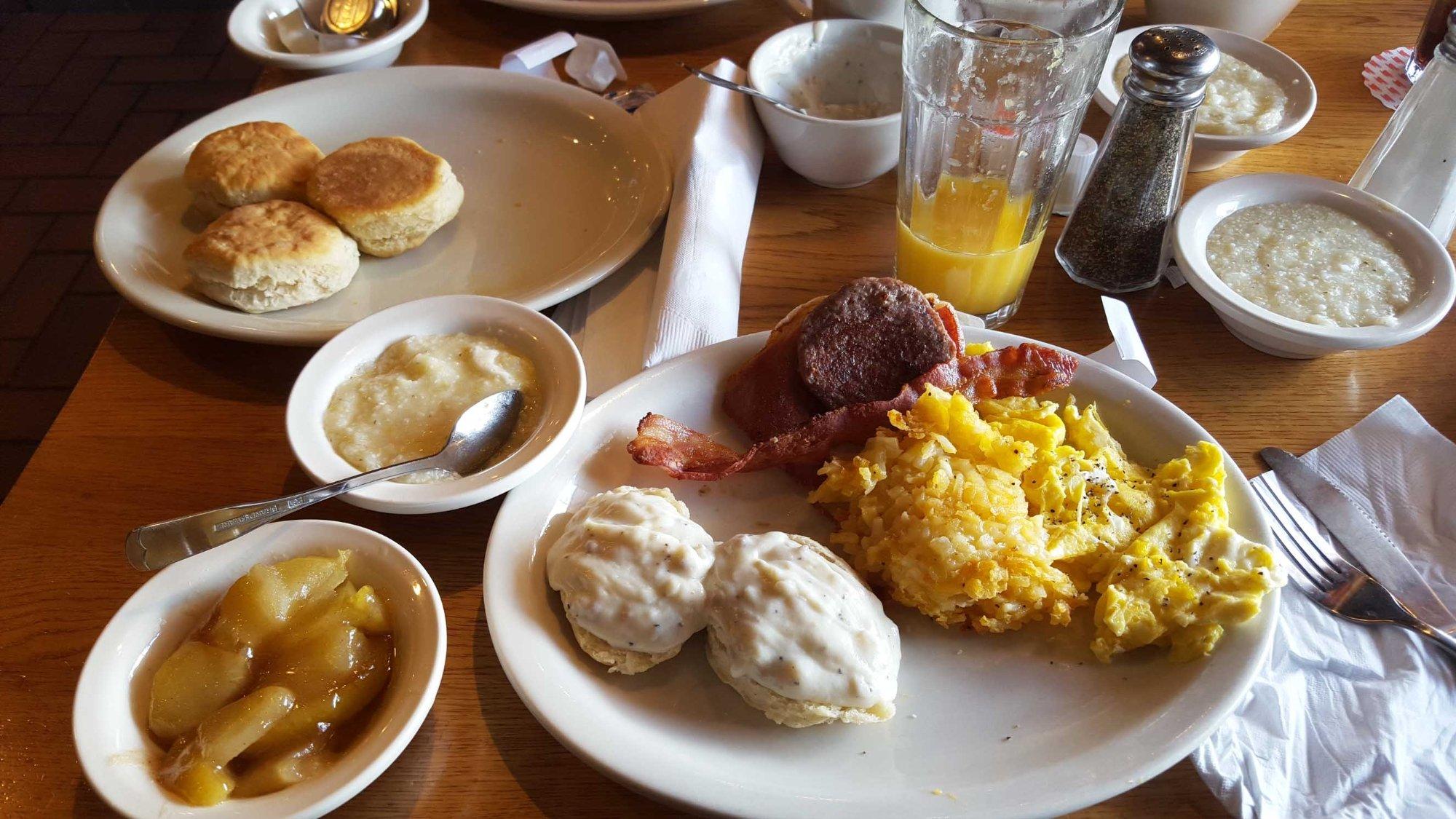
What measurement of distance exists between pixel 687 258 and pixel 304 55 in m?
1.29

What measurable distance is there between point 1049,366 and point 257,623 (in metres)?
1.06

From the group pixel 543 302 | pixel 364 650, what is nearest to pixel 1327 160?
pixel 543 302

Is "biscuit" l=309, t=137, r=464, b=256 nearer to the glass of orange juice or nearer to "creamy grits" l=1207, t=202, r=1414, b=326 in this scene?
the glass of orange juice

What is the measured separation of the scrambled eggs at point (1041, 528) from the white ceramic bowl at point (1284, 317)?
14.1 inches

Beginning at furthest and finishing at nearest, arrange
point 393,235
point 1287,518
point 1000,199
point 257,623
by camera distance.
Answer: point 393,235
point 1000,199
point 1287,518
point 257,623

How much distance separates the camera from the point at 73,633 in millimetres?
1160

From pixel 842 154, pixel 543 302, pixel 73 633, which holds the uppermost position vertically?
pixel 842 154

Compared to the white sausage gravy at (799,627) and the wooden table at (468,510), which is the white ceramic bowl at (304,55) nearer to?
the wooden table at (468,510)

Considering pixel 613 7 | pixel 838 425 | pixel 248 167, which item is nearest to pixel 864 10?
pixel 613 7

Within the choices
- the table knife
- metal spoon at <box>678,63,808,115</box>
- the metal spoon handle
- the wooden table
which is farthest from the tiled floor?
the table knife

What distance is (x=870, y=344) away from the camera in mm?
1320

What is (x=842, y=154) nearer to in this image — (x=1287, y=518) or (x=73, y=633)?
(x=1287, y=518)

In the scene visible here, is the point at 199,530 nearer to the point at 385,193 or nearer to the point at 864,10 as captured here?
the point at 385,193

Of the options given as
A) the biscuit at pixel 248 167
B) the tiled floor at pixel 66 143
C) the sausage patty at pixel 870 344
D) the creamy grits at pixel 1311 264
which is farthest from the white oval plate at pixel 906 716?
the tiled floor at pixel 66 143
